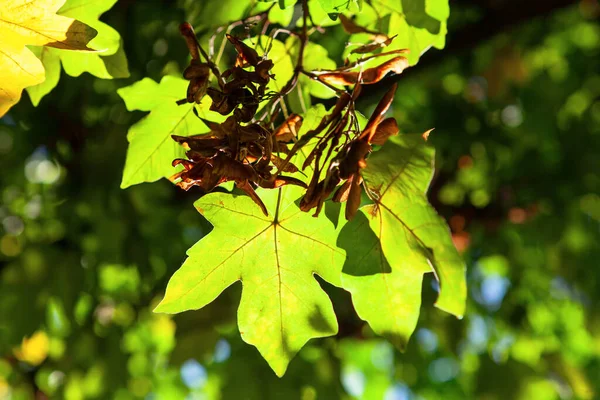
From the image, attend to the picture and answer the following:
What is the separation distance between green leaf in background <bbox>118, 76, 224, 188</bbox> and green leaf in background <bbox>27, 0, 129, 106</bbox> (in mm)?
80

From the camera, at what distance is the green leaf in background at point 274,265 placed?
979mm

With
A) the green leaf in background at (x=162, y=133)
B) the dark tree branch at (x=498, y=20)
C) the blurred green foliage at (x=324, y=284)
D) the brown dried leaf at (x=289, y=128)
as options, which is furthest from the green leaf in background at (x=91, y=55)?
the dark tree branch at (x=498, y=20)

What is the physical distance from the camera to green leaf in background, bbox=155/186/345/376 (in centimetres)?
98

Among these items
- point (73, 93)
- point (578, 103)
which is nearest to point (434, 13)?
point (73, 93)

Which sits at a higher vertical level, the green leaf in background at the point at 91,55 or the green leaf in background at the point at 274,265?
the green leaf in background at the point at 91,55

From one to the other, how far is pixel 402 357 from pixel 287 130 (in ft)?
7.61

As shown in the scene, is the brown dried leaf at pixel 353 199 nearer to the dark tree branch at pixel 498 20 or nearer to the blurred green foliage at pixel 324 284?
the blurred green foliage at pixel 324 284

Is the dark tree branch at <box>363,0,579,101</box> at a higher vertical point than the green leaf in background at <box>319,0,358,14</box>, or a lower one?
lower

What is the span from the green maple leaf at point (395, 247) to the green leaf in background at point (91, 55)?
0.47 metres

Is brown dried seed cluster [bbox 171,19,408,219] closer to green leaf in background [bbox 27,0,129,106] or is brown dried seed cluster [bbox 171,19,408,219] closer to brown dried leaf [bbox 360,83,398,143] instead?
brown dried leaf [bbox 360,83,398,143]

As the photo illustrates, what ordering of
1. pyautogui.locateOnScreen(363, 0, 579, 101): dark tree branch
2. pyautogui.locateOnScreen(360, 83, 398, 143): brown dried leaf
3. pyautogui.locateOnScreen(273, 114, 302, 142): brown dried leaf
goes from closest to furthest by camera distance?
pyautogui.locateOnScreen(360, 83, 398, 143): brown dried leaf < pyautogui.locateOnScreen(273, 114, 302, 142): brown dried leaf < pyautogui.locateOnScreen(363, 0, 579, 101): dark tree branch

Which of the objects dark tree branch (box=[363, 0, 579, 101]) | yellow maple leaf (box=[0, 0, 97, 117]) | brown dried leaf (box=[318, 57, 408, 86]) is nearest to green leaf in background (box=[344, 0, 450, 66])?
brown dried leaf (box=[318, 57, 408, 86])

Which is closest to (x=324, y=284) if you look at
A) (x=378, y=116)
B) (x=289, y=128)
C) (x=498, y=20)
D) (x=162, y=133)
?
(x=498, y=20)

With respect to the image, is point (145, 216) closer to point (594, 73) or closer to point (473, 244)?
point (473, 244)
